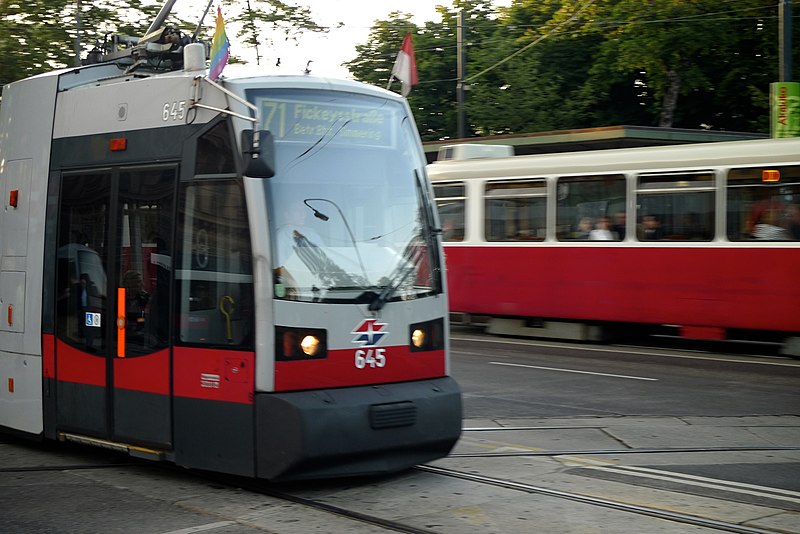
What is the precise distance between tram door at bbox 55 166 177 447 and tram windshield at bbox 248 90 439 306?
2.92 ft

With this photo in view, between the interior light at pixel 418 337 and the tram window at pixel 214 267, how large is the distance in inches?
46.9

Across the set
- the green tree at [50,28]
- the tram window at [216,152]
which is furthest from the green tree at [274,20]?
the tram window at [216,152]

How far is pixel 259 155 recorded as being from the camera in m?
7.08

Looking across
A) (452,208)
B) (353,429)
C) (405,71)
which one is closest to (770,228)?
(452,208)

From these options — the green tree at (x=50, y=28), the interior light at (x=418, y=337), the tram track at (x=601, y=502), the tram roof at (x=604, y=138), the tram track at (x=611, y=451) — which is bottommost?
the tram track at (x=611, y=451)

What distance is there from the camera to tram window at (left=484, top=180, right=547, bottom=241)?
1936cm

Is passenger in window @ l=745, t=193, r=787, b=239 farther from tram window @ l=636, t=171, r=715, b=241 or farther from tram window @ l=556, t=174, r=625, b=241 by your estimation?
tram window @ l=556, t=174, r=625, b=241

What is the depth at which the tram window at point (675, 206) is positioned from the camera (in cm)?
1708

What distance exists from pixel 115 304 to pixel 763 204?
36.1 ft

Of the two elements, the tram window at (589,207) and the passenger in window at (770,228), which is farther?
the tram window at (589,207)

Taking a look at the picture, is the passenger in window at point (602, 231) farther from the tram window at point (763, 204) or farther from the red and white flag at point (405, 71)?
the red and white flag at point (405, 71)

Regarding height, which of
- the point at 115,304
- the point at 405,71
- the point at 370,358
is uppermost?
the point at 405,71

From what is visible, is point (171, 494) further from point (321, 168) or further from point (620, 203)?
point (620, 203)

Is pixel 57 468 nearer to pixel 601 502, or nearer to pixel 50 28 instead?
pixel 601 502
